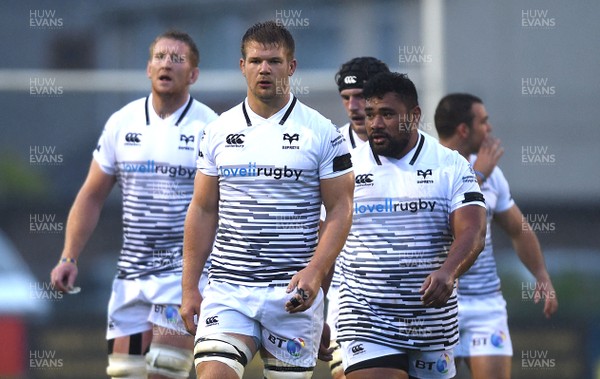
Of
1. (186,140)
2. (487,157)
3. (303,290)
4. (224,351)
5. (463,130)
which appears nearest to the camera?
(303,290)

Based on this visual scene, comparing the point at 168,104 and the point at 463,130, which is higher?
the point at 168,104

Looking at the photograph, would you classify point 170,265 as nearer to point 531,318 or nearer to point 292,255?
point 292,255

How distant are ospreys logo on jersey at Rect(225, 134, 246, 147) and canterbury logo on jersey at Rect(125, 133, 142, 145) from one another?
1.88 m

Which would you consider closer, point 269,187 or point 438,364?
point 269,187

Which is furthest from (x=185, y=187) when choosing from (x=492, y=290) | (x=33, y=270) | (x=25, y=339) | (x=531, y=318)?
(x=33, y=270)

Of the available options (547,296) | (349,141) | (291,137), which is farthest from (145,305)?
(547,296)

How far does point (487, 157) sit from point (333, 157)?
247 cm

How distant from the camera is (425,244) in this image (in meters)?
8.09

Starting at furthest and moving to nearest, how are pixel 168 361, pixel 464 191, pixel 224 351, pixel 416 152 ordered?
1. pixel 168 361
2. pixel 416 152
3. pixel 464 191
4. pixel 224 351

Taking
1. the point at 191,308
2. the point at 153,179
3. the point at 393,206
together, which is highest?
the point at 153,179

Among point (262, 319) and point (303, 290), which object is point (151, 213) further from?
point (303, 290)

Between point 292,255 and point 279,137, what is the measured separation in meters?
0.63

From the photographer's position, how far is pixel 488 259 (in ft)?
33.2

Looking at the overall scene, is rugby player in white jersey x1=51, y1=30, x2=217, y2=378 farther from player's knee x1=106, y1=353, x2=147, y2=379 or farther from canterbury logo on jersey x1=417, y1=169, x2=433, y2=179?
canterbury logo on jersey x1=417, y1=169, x2=433, y2=179
